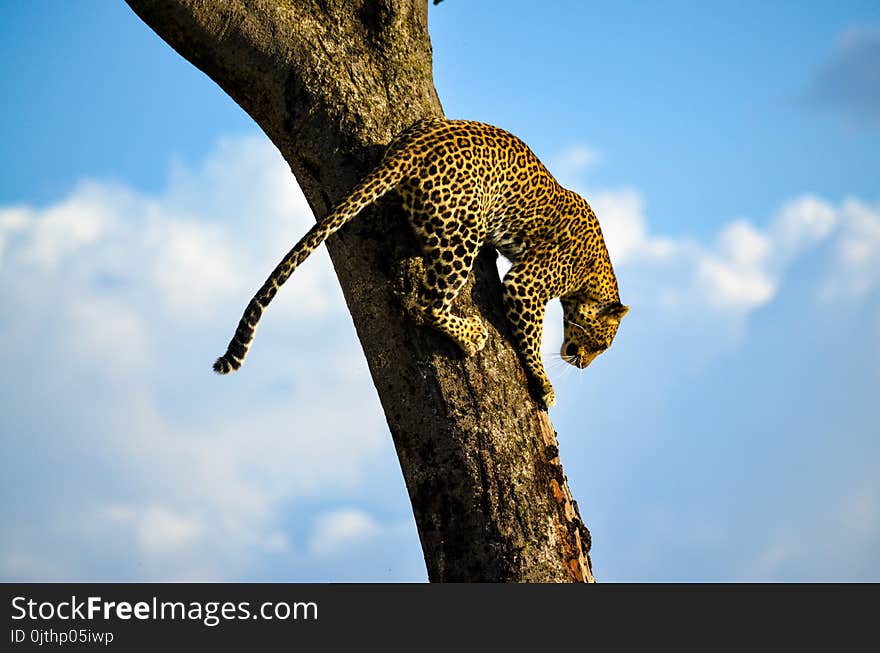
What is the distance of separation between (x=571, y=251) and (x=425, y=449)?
2.20 m

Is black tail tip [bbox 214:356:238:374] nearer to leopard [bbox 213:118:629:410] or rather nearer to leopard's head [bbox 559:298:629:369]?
leopard [bbox 213:118:629:410]

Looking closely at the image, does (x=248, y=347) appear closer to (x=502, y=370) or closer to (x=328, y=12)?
(x=502, y=370)

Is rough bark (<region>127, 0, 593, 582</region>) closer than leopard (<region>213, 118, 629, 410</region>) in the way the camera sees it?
No

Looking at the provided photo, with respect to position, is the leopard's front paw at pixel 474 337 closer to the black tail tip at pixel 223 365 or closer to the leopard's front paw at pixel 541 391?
the leopard's front paw at pixel 541 391

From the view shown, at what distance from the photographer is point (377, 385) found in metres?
6.89

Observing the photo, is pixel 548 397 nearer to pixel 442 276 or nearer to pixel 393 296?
pixel 442 276

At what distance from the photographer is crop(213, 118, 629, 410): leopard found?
253 inches

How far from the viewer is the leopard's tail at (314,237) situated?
6.15 metres

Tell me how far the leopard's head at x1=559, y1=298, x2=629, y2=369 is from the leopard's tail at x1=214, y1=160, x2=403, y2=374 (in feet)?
9.12

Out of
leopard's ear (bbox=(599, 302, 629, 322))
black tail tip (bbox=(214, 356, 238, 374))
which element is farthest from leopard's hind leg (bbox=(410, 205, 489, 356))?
leopard's ear (bbox=(599, 302, 629, 322))

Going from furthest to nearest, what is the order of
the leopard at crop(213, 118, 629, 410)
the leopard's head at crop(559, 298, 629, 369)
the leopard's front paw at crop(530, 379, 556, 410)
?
1. the leopard's head at crop(559, 298, 629, 369)
2. the leopard's front paw at crop(530, 379, 556, 410)
3. the leopard at crop(213, 118, 629, 410)

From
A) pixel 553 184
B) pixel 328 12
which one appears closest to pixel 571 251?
pixel 553 184

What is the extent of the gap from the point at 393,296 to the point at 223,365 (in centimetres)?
123

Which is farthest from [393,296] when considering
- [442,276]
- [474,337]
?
[474,337]
